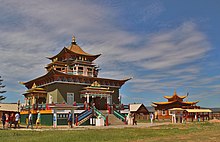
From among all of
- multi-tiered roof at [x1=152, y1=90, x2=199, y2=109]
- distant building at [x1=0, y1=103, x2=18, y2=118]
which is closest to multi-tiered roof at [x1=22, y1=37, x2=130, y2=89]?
distant building at [x1=0, y1=103, x2=18, y2=118]

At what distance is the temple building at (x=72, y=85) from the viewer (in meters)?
40.3

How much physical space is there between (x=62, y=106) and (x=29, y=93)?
37.8 feet

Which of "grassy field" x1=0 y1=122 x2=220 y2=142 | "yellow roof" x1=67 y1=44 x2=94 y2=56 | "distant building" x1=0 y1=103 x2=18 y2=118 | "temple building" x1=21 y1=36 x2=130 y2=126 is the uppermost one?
"yellow roof" x1=67 y1=44 x2=94 y2=56

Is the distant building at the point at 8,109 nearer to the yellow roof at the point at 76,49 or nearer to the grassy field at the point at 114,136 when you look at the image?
the yellow roof at the point at 76,49

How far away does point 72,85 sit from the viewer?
4169 centimetres

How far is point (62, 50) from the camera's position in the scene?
46.8m

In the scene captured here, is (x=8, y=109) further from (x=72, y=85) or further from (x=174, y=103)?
(x=174, y=103)

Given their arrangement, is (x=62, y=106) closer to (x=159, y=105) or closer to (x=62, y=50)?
(x=62, y=50)

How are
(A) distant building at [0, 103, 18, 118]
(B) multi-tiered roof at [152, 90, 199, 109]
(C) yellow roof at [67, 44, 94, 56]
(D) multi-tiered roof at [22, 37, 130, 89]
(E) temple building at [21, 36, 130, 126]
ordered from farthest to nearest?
(B) multi-tiered roof at [152, 90, 199, 109]
(C) yellow roof at [67, 44, 94, 56]
(D) multi-tiered roof at [22, 37, 130, 89]
(E) temple building at [21, 36, 130, 126]
(A) distant building at [0, 103, 18, 118]

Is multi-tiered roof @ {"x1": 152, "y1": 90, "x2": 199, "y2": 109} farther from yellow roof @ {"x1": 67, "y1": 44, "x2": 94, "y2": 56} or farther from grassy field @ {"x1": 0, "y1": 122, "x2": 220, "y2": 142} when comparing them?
grassy field @ {"x1": 0, "y1": 122, "x2": 220, "y2": 142}

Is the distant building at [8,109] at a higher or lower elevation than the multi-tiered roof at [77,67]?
lower

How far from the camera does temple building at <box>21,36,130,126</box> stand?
40.3 m

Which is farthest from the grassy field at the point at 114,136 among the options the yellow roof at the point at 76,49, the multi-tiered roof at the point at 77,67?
the yellow roof at the point at 76,49

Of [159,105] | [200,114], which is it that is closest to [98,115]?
[200,114]
